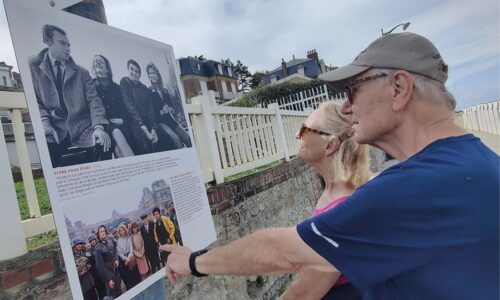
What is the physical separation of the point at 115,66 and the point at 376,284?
1333mm

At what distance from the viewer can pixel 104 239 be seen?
1480 mm

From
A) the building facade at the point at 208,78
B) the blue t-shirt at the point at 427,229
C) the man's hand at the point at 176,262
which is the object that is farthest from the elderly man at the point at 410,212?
the building facade at the point at 208,78

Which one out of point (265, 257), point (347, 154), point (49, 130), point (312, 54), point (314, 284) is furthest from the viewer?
point (312, 54)

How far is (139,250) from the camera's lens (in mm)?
1653

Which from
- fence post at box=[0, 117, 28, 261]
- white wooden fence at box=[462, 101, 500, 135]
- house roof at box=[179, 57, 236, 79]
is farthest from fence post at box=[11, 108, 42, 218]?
house roof at box=[179, 57, 236, 79]

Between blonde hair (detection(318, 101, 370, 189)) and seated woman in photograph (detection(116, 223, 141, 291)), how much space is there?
1.34 meters

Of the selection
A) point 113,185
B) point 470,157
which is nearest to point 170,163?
point 113,185

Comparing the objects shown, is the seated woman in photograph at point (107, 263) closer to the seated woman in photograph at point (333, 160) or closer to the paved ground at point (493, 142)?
the seated woman in photograph at point (333, 160)

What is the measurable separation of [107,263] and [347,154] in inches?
64.0

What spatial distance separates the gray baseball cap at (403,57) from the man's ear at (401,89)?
0.02 m

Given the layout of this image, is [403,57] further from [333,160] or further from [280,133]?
[280,133]

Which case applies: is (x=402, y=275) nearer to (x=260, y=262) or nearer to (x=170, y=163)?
(x=260, y=262)

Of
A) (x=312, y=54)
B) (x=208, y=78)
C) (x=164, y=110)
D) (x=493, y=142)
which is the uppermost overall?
(x=208, y=78)

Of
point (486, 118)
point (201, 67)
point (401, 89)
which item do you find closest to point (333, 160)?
point (401, 89)
